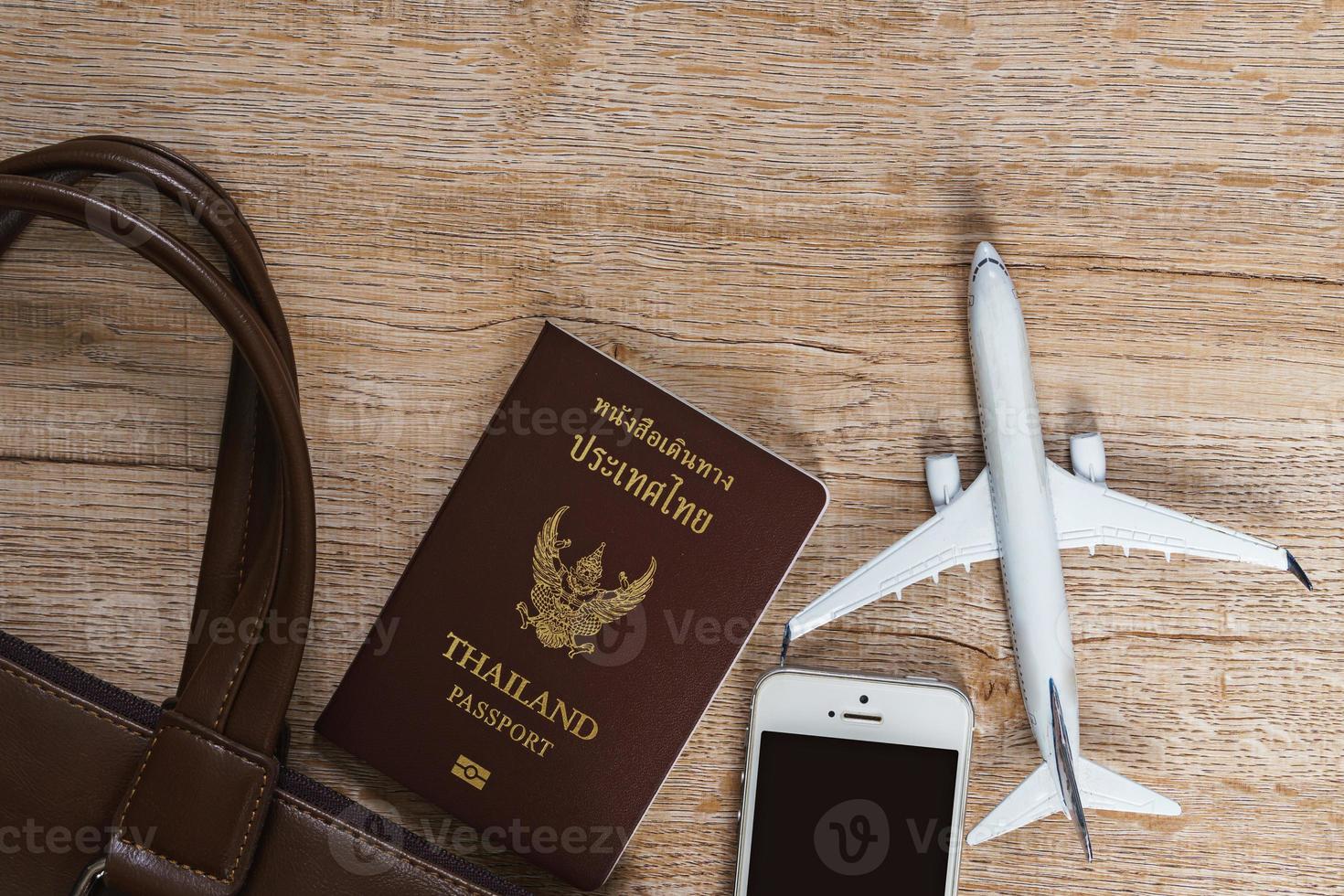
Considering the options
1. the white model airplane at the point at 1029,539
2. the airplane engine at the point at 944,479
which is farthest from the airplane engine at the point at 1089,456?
the airplane engine at the point at 944,479

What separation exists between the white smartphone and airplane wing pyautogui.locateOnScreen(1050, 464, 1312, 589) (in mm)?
188

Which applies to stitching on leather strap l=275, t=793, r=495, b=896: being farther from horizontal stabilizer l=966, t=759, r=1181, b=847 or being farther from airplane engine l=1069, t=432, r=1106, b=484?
airplane engine l=1069, t=432, r=1106, b=484

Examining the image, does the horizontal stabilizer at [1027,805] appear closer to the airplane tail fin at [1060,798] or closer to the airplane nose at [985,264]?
the airplane tail fin at [1060,798]

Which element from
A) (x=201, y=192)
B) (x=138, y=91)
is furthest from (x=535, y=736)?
(x=138, y=91)

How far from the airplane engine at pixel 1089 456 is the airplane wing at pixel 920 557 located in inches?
3.3

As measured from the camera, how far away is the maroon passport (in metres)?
0.74

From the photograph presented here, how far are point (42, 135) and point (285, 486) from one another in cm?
45

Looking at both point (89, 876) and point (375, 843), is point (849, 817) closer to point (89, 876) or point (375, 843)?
point (375, 843)

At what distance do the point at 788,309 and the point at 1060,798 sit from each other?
485mm

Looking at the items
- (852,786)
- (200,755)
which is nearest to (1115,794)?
(852,786)

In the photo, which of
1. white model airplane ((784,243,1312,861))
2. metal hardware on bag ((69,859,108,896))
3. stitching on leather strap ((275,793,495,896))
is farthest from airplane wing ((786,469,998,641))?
metal hardware on bag ((69,859,108,896))

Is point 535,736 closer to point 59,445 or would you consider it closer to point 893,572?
point 893,572

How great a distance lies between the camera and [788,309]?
0.77 m

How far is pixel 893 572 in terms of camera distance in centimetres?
74
